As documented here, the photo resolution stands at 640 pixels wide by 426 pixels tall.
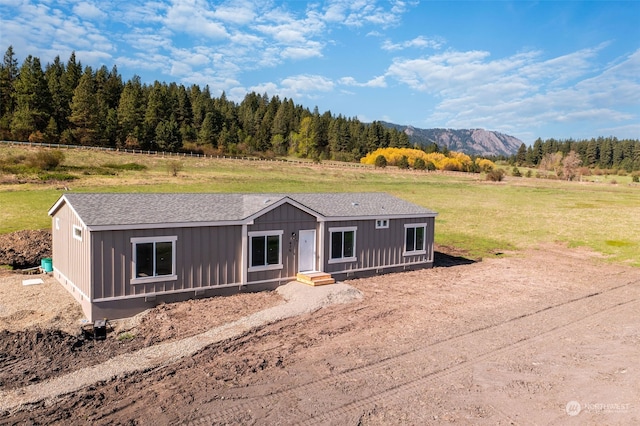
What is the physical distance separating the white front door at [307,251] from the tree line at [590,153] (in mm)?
146100

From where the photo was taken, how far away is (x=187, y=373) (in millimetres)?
11531

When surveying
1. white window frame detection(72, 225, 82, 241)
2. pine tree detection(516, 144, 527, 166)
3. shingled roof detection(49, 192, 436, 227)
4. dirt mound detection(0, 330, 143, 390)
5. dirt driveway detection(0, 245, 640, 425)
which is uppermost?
pine tree detection(516, 144, 527, 166)

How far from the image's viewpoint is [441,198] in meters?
58.5

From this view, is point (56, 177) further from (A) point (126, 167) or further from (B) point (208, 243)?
(B) point (208, 243)

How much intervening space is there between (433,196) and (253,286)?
44.6m

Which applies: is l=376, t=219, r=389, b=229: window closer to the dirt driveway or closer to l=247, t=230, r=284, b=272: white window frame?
the dirt driveway

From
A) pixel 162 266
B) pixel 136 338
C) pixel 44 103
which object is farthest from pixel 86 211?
pixel 44 103

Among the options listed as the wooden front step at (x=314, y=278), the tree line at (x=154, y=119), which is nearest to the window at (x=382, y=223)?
the wooden front step at (x=314, y=278)

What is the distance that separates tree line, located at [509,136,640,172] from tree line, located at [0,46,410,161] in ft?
171

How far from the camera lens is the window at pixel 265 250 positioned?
18969 millimetres

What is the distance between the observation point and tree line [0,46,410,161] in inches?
3189

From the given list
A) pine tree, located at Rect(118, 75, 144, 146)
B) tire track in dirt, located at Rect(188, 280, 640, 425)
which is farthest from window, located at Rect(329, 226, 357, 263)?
pine tree, located at Rect(118, 75, 144, 146)

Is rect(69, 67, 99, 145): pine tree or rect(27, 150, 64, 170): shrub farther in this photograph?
rect(69, 67, 99, 145): pine tree

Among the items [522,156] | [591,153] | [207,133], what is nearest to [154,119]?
[207,133]
